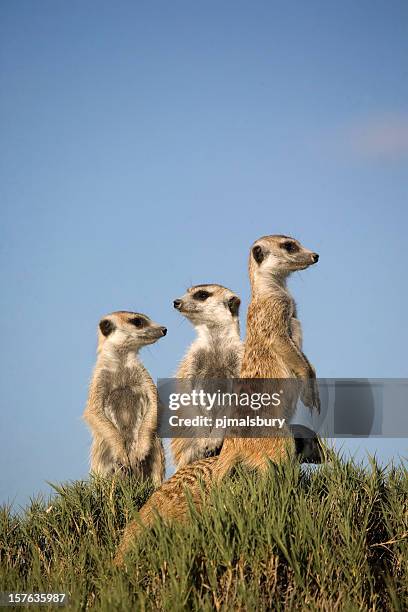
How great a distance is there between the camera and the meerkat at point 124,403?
25.1ft

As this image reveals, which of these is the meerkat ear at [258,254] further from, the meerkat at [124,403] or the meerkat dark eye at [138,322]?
the meerkat dark eye at [138,322]

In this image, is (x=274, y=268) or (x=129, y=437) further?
(x=129, y=437)

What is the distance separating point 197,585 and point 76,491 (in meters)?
2.24

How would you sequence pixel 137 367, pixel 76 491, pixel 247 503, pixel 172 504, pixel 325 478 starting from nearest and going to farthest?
pixel 247 503 < pixel 172 504 < pixel 325 478 < pixel 76 491 < pixel 137 367

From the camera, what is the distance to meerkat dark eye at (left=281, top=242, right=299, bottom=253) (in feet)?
21.1

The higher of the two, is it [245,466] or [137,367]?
[137,367]

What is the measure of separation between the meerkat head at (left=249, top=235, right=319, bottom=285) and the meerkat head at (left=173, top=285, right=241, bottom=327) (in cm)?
101

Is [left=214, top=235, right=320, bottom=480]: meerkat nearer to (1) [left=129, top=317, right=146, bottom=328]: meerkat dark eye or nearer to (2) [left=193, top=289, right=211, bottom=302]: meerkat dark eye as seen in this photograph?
(2) [left=193, top=289, right=211, bottom=302]: meerkat dark eye

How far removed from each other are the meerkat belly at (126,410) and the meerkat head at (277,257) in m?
1.97

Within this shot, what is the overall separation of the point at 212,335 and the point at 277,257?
133cm

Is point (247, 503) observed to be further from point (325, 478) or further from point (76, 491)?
point (76, 491)

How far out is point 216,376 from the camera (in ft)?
24.4

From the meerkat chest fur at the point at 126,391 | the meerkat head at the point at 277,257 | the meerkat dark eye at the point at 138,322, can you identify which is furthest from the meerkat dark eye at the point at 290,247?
the meerkat chest fur at the point at 126,391

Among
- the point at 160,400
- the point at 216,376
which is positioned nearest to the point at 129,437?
the point at 160,400
